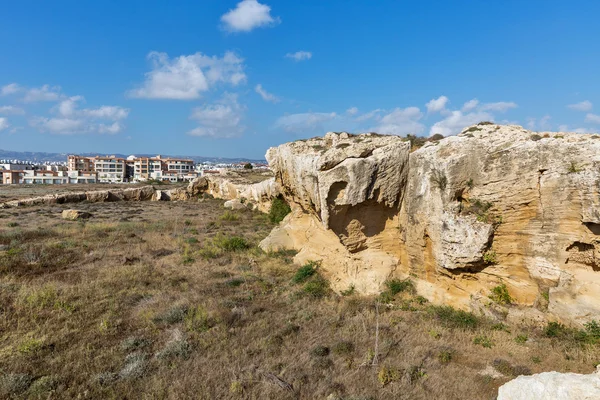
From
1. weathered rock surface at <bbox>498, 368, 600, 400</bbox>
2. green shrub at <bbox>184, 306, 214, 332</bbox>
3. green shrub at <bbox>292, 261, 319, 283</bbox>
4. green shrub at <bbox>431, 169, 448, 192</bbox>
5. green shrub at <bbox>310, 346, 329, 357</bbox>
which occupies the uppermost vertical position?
green shrub at <bbox>431, 169, 448, 192</bbox>

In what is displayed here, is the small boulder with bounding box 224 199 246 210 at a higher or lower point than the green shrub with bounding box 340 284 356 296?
higher

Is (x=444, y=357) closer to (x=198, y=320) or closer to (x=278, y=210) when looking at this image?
(x=198, y=320)

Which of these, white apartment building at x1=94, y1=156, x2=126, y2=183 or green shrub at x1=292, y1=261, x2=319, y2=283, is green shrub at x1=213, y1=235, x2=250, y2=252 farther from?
white apartment building at x1=94, y1=156, x2=126, y2=183

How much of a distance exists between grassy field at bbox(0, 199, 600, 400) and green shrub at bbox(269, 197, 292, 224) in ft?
37.3

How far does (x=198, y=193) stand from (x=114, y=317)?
3977 cm

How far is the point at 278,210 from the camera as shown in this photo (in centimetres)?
2536

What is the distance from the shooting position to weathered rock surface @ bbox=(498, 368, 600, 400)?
13.8 ft

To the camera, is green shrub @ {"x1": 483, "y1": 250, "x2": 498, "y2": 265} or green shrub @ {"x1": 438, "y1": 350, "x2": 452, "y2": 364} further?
green shrub @ {"x1": 483, "y1": 250, "x2": 498, "y2": 265}

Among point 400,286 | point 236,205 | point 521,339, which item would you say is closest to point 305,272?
point 400,286

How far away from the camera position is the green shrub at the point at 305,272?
1236 centimetres

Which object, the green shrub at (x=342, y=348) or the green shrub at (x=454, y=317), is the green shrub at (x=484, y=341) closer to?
the green shrub at (x=454, y=317)

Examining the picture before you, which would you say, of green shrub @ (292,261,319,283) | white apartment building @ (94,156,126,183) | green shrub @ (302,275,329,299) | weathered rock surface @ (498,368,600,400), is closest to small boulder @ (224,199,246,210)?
green shrub @ (292,261,319,283)

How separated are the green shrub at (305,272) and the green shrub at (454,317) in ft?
15.3

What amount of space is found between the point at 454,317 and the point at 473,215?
2777mm
